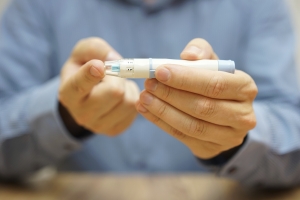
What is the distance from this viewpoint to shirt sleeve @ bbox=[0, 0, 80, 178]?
59cm

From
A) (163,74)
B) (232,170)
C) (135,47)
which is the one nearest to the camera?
(163,74)

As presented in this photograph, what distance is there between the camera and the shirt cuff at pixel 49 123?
0.57 m

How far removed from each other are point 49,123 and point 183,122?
0.29m

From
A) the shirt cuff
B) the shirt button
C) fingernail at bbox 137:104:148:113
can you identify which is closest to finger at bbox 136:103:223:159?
fingernail at bbox 137:104:148:113

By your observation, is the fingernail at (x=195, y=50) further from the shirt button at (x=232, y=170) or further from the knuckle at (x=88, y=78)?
the shirt button at (x=232, y=170)

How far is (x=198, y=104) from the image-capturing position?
1.19ft

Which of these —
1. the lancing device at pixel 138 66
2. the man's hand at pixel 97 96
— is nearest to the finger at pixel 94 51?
the man's hand at pixel 97 96

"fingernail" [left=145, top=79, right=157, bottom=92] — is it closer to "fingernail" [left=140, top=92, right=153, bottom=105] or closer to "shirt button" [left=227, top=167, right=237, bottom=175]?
"fingernail" [left=140, top=92, right=153, bottom=105]

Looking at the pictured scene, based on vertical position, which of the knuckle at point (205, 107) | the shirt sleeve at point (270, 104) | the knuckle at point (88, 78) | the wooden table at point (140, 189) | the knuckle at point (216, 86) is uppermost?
the knuckle at point (88, 78)

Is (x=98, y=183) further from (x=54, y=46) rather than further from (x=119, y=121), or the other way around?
(x=54, y=46)

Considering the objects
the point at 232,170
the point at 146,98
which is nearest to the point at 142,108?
the point at 146,98

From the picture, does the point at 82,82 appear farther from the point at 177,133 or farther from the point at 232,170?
the point at 232,170

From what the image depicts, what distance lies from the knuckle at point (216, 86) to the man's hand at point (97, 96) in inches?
5.3

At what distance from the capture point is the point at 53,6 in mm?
779
